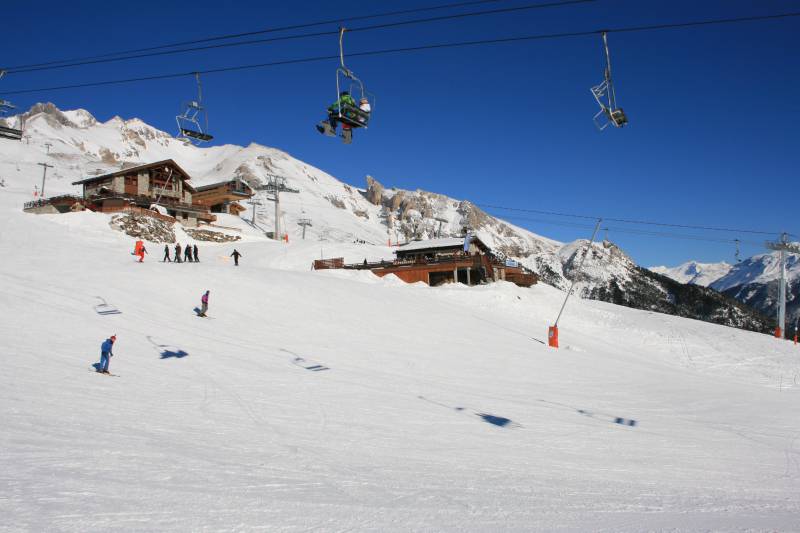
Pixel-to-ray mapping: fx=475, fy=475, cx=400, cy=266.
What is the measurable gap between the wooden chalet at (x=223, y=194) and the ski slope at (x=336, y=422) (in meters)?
50.5

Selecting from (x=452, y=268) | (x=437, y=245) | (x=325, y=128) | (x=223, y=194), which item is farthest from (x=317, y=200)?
(x=325, y=128)

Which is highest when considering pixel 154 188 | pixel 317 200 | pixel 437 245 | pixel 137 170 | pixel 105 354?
pixel 317 200

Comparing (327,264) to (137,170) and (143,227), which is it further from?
(137,170)

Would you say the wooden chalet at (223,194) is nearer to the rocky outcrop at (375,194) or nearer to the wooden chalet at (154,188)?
the wooden chalet at (154,188)

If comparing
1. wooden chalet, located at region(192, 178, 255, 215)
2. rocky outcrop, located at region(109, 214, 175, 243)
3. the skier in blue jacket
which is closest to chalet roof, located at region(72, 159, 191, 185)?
wooden chalet, located at region(192, 178, 255, 215)

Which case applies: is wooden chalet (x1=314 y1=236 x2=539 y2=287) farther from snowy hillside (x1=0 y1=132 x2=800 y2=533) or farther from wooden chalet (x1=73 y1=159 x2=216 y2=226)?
wooden chalet (x1=73 y1=159 x2=216 y2=226)

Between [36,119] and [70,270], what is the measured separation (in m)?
196

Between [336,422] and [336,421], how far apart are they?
0.10 meters

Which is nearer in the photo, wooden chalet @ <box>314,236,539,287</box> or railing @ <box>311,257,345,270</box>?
wooden chalet @ <box>314,236,539,287</box>

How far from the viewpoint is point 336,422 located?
10305 mm

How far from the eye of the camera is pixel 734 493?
6.56 meters

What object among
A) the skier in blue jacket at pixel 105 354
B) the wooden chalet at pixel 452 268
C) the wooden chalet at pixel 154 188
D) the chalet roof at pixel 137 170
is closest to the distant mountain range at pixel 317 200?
the chalet roof at pixel 137 170

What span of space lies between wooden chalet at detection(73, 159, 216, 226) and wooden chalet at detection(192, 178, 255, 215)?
11.3 meters

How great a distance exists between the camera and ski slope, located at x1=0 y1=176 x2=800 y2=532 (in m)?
5.12
